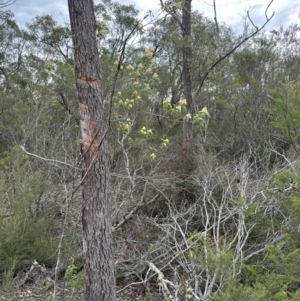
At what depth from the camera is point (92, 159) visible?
2.64 m

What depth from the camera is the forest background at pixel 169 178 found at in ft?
10.6

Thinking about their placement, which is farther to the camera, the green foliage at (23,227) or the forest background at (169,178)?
the green foliage at (23,227)

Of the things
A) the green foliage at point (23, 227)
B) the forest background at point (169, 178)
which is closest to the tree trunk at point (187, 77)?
the forest background at point (169, 178)

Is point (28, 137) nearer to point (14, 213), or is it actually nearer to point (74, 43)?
point (14, 213)

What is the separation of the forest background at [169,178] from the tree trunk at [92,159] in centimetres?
15

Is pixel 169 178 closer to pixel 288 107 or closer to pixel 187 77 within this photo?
pixel 187 77

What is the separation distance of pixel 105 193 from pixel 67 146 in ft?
14.2

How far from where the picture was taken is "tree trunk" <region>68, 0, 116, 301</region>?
102 inches

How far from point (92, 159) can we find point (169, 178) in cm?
335

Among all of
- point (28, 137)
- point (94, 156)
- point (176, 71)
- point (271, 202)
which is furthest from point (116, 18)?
point (94, 156)

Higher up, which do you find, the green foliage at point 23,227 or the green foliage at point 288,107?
the green foliage at point 288,107

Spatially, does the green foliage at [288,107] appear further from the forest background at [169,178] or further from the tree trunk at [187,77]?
the tree trunk at [187,77]

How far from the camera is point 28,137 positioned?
23.2ft

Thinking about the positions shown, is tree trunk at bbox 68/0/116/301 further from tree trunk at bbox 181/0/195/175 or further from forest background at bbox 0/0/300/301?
tree trunk at bbox 181/0/195/175
